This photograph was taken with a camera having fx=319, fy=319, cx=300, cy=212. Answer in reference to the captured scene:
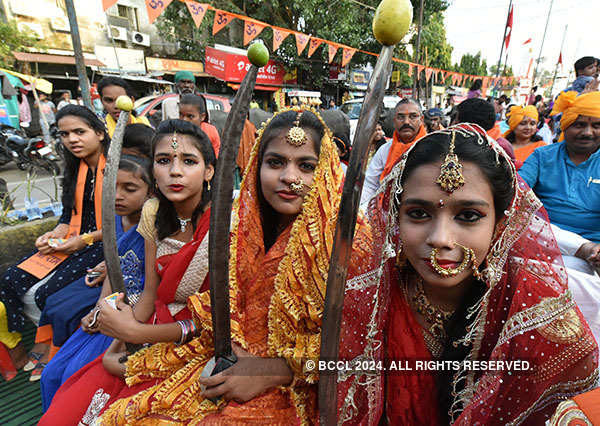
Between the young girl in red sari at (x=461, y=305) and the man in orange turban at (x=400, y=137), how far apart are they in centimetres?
251

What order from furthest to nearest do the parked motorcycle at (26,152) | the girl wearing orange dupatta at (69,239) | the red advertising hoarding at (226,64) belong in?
the red advertising hoarding at (226,64) < the parked motorcycle at (26,152) < the girl wearing orange dupatta at (69,239)

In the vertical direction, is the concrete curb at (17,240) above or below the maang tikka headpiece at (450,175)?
below

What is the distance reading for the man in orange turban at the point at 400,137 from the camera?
150 inches

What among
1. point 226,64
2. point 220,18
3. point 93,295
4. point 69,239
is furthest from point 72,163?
point 226,64

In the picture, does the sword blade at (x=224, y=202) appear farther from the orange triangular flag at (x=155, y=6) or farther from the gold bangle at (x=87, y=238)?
the orange triangular flag at (x=155, y=6)

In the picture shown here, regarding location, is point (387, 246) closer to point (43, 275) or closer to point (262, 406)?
point (262, 406)

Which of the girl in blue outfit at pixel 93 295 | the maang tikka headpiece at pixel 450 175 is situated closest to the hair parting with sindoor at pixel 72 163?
the girl in blue outfit at pixel 93 295

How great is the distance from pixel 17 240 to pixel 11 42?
1380cm

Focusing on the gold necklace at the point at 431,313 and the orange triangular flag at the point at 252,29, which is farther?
the orange triangular flag at the point at 252,29

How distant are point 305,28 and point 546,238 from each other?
16.3 m

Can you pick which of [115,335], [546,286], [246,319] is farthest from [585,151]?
[115,335]

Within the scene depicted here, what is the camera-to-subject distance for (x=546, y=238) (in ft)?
3.87

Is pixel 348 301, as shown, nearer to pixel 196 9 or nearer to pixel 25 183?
pixel 196 9

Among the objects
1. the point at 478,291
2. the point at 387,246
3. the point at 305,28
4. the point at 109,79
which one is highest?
the point at 305,28
